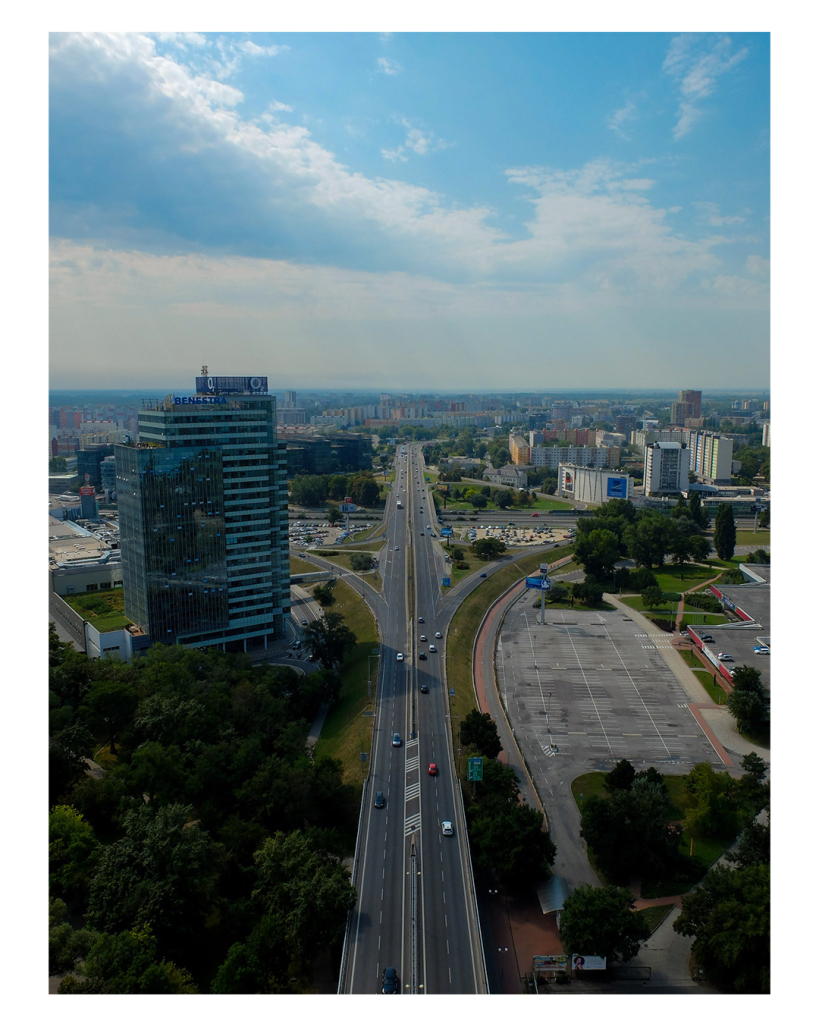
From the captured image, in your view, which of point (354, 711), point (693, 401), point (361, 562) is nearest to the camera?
point (354, 711)

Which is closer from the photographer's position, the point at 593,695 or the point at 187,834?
the point at 187,834

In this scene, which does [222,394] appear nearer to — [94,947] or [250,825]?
[250,825]

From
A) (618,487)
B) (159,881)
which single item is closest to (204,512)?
(159,881)

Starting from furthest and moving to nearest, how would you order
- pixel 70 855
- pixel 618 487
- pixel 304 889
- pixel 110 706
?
pixel 618 487 < pixel 110 706 < pixel 70 855 < pixel 304 889

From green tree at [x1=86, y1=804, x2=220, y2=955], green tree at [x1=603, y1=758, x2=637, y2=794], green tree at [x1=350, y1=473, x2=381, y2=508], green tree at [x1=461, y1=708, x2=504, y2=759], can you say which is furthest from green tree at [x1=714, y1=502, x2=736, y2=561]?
green tree at [x1=86, y1=804, x2=220, y2=955]

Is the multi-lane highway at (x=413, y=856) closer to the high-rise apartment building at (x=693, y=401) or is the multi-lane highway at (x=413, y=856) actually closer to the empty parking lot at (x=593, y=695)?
the empty parking lot at (x=593, y=695)

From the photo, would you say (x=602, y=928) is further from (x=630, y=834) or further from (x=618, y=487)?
(x=618, y=487)
